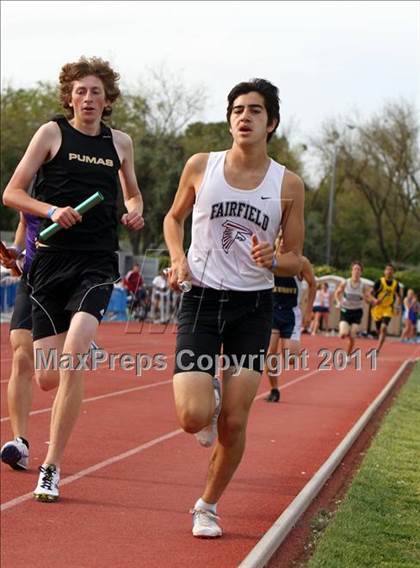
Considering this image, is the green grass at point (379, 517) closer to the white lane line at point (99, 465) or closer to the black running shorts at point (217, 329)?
the black running shorts at point (217, 329)

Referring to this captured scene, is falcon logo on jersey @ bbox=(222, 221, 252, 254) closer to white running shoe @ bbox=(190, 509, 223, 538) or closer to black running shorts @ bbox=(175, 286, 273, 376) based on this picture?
black running shorts @ bbox=(175, 286, 273, 376)

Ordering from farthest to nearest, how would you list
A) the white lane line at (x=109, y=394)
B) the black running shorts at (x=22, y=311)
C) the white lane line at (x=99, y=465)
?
the white lane line at (x=109, y=394), the black running shorts at (x=22, y=311), the white lane line at (x=99, y=465)

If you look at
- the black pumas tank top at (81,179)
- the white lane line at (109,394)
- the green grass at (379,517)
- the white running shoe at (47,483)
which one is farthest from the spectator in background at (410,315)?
the black pumas tank top at (81,179)

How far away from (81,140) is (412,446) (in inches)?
193

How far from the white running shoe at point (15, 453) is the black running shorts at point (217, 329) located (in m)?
2.19

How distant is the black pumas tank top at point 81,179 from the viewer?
5840 mm

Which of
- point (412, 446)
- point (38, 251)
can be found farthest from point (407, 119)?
point (38, 251)

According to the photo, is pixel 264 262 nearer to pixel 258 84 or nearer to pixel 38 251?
Answer: pixel 258 84

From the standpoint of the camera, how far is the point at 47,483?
6.20 metres

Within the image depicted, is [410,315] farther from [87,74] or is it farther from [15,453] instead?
[87,74]

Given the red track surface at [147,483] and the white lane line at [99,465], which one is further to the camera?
the white lane line at [99,465]

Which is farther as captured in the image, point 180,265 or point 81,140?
point 81,140

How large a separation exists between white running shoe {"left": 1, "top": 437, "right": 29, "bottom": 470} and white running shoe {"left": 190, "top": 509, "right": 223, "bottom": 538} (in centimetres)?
186

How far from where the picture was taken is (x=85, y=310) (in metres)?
5.99
